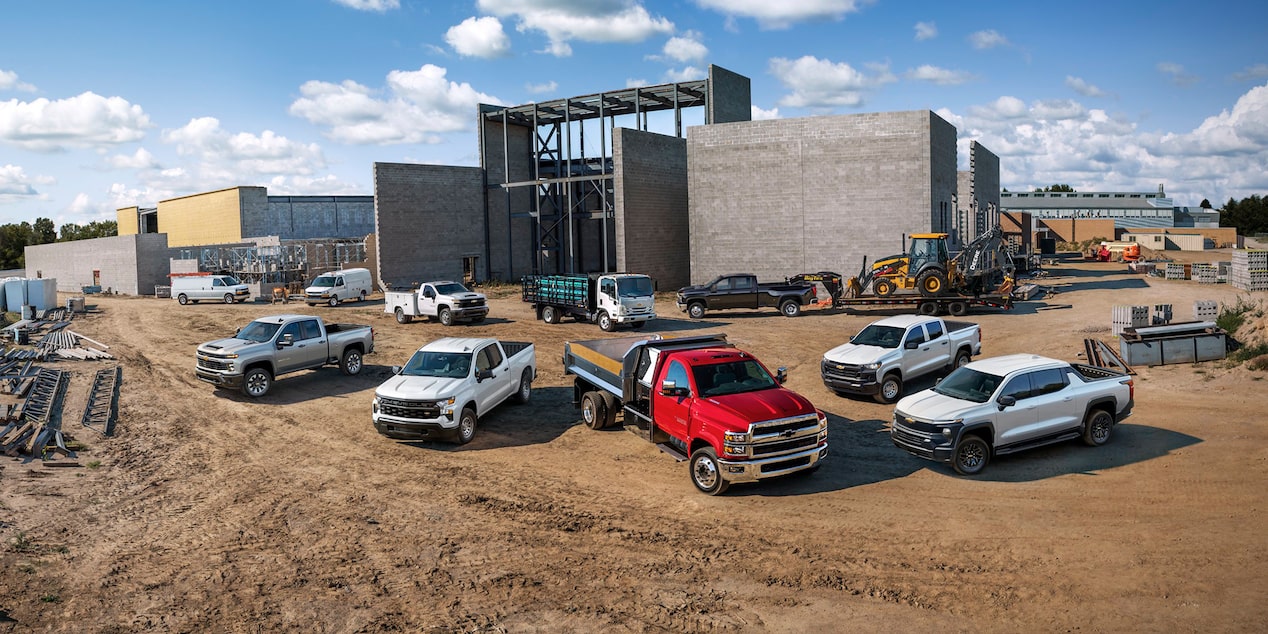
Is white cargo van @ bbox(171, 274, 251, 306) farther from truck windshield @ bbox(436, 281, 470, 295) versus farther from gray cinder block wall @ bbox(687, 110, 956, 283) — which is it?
gray cinder block wall @ bbox(687, 110, 956, 283)

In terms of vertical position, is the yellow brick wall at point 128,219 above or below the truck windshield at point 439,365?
above

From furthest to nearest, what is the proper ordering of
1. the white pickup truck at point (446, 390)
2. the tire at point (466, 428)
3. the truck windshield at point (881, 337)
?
the truck windshield at point (881, 337) → the tire at point (466, 428) → the white pickup truck at point (446, 390)

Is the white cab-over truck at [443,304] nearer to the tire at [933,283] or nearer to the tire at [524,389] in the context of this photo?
the tire at [524,389]

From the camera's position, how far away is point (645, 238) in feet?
149

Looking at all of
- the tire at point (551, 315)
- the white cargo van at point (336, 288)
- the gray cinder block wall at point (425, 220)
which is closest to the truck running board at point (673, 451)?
the tire at point (551, 315)

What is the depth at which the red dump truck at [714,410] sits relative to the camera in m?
11.2

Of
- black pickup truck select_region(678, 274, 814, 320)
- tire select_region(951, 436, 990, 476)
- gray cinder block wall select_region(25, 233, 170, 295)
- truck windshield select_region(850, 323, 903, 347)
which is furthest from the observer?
gray cinder block wall select_region(25, 233, 170, 295)

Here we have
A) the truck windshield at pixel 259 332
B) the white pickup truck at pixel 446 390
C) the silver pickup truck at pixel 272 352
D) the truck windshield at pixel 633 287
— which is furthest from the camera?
the truck windshield at pixel 633 287

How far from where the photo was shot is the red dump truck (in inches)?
442

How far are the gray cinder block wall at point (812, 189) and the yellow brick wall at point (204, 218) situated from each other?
38539 mm

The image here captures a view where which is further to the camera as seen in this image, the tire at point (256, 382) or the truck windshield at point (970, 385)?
Answer: the tire at point (256, 382)

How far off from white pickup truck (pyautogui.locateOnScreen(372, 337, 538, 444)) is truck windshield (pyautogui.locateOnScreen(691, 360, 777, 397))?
4778 mm

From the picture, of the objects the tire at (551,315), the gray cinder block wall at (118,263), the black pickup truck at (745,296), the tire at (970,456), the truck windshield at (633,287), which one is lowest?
the tire at (970,456)

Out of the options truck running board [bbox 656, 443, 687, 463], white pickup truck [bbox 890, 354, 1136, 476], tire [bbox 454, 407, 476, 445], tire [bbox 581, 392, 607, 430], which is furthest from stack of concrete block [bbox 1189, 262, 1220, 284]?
tire [bbox 454, 407, 476, 445]
